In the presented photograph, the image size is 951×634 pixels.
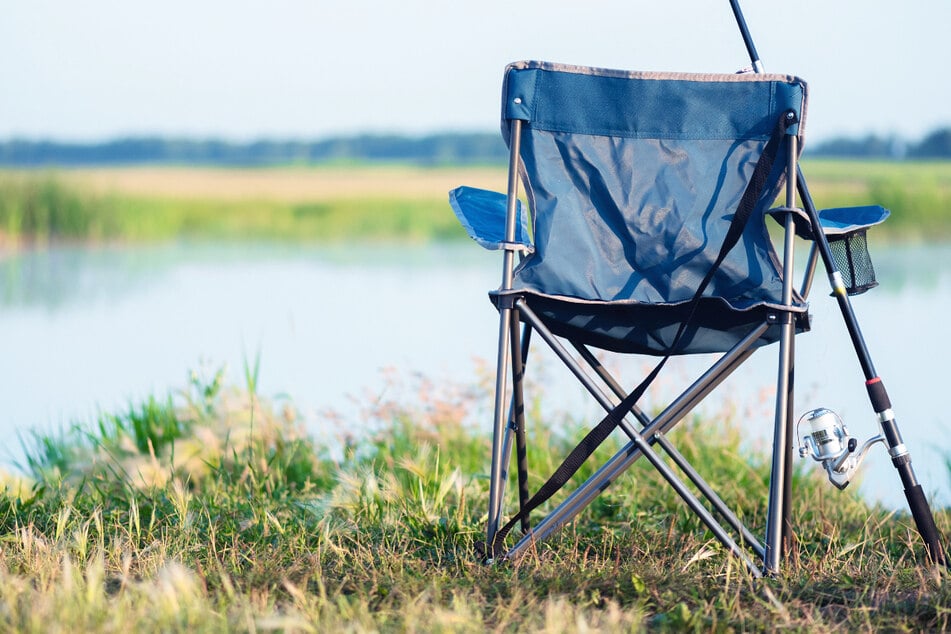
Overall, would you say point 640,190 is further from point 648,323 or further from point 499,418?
point 499,418

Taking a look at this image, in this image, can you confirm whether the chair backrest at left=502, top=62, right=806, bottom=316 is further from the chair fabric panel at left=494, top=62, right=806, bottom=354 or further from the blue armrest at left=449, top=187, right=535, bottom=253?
the blue armrest at left=449, top=187, right=535, bottom=253

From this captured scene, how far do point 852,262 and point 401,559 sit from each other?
1.30 metres

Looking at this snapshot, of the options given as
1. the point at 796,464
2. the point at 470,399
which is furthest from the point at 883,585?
the point at 470,399

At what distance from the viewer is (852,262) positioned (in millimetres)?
2592

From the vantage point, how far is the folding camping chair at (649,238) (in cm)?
241

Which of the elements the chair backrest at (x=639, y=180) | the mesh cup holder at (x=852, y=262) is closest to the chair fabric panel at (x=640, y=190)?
the chair backrest at (x=639, y=180)

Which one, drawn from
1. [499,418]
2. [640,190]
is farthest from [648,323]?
[499,418]

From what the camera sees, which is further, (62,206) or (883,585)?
(62,206)

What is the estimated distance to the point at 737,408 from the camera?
13.1 feet

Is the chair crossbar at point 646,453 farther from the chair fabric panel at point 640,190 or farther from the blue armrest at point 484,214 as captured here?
the blue armrest at point 484,214

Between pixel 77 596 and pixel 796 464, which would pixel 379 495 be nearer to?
pixel 77 596

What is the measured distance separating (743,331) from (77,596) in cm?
158

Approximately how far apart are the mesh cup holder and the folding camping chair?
0.06m

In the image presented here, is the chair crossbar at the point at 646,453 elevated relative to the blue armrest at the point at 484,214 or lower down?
lower down
